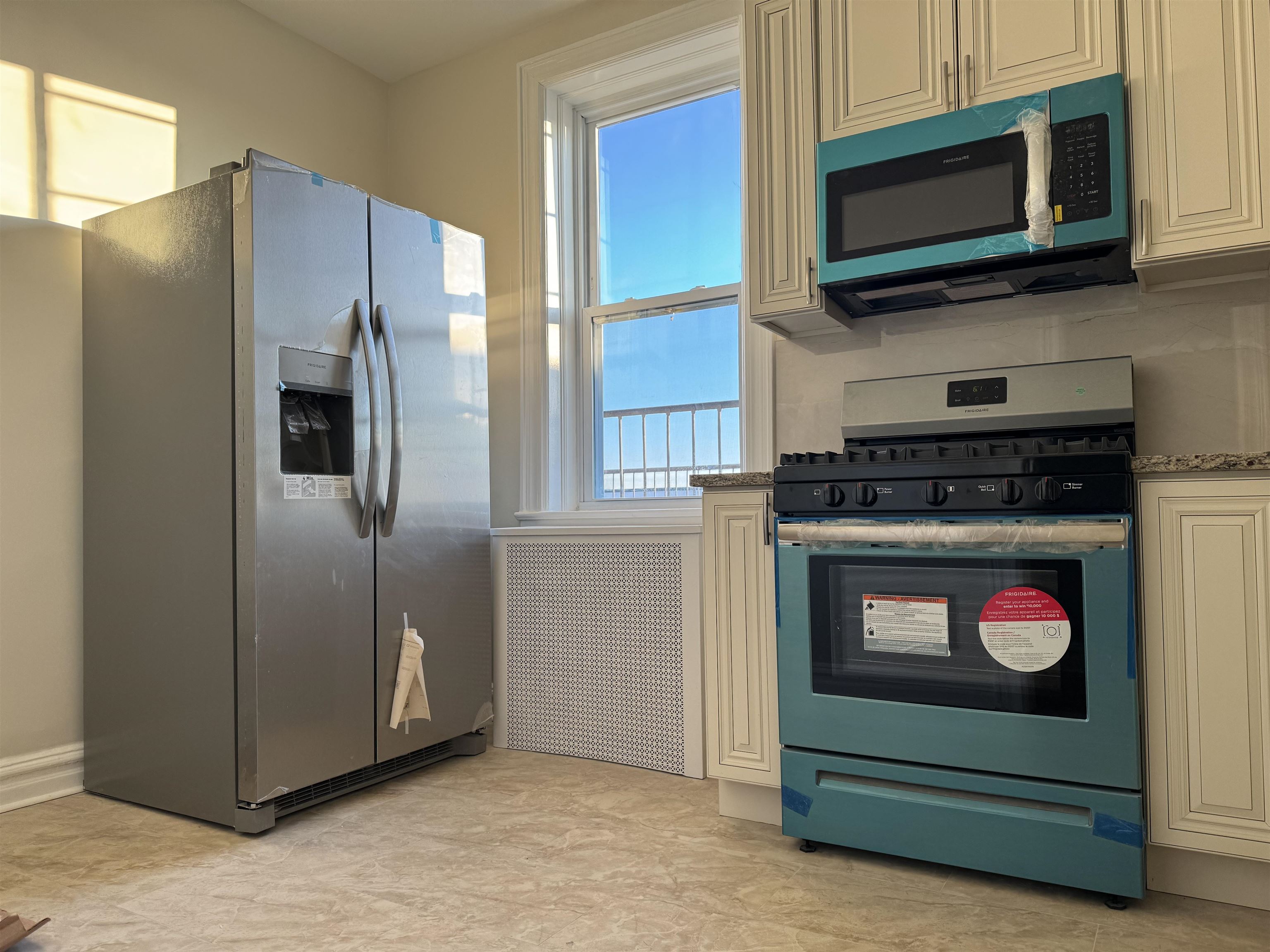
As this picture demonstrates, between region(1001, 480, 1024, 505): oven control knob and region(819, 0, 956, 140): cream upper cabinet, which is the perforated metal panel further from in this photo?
region(819, 0, 956, 140): cream upper cabinet

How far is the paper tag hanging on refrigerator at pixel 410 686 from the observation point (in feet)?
8.28

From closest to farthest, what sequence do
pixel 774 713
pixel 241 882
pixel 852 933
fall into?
pixel 852 933 < pixel 241 882 < pixel 774 713

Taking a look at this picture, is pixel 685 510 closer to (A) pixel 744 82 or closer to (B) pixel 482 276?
(B) pixel 482 276

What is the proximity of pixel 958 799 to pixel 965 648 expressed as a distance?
12.5 inches

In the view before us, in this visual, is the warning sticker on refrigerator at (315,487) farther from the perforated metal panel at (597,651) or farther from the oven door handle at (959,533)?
the oven door handle at (959,533)

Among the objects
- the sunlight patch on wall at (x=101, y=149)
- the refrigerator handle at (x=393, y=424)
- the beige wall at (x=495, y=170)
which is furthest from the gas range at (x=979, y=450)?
the sunlight patch on wall at (x=101, y=149)

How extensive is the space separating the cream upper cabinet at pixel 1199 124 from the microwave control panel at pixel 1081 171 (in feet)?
0.22

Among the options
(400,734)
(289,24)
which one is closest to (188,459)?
(400,734)

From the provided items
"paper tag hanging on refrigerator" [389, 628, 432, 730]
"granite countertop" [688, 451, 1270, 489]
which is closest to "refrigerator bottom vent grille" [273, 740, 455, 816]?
"paper tag hanging on refrigerator" [389, 628, 432, 730]

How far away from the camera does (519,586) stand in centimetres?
298

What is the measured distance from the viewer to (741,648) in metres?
2.13

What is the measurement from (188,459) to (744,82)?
1.92 metres

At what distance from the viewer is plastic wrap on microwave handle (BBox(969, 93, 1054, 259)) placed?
6.33 ft

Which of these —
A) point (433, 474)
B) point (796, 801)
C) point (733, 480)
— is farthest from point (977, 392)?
point (433, 474)
